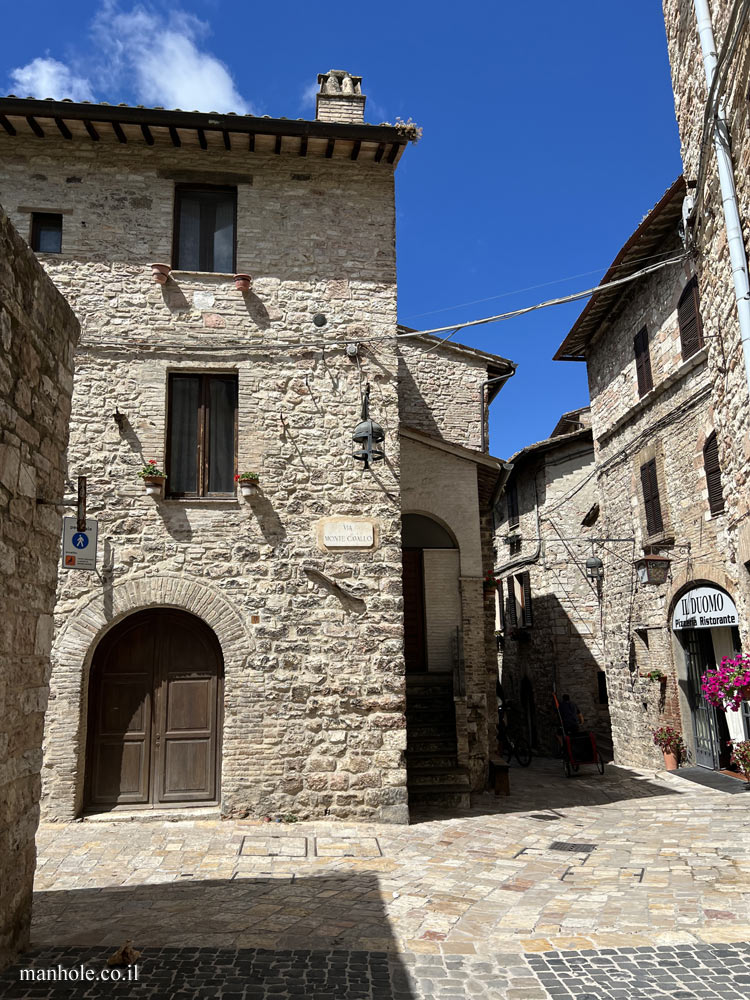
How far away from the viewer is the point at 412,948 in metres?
4.55

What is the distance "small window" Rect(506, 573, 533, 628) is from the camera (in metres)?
21.8

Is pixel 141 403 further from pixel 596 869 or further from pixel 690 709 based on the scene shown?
pixel 690 709

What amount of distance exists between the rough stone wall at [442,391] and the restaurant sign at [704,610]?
4499 millimetres

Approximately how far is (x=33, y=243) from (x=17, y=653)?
6837mm

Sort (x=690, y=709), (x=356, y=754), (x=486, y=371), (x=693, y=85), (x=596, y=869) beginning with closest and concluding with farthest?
(x=596, y=869) → (x=693, y=85) → (x=356, y=754) → (x=690, y=709) → (x=486, y=371)

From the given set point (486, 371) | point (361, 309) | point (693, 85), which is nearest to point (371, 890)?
point (361, 309)

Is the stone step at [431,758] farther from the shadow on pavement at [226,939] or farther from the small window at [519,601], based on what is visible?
the small window at [519,601]

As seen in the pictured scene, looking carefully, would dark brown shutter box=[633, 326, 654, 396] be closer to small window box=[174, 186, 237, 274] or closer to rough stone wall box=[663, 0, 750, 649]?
rough stone wall box=[663, 0, 750, 649]

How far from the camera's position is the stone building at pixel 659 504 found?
37.4 ft

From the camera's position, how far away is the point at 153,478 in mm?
8516

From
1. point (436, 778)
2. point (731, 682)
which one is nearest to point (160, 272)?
point (436, 778)

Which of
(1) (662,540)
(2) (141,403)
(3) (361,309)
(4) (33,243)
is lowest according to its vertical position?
(1) (662,540)

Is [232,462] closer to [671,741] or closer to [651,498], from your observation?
[651,498]

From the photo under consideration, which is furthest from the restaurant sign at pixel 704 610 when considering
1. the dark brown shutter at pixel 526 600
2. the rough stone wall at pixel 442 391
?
the dark brown shutter at pixel 526 600
